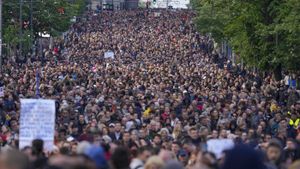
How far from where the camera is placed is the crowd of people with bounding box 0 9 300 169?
1439 centimetres

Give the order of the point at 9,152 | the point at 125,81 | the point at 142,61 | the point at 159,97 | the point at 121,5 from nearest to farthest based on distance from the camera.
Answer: the point at 9,152, the point at 159,97, the point at 125,81, the point at 142,61, the point at 121,5

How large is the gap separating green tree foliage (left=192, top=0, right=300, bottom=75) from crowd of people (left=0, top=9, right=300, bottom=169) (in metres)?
1.23

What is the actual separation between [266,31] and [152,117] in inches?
894

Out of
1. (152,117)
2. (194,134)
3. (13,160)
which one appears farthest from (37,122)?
(152,117)

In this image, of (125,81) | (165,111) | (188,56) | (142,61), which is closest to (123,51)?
(188,56)

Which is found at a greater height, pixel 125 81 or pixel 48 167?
pixel 48 167

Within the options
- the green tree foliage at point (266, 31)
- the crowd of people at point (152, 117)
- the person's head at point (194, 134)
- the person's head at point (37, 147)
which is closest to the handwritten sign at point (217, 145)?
the crowd of people at point (152, 117)

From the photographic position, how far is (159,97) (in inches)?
1404

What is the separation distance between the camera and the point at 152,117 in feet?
93.2

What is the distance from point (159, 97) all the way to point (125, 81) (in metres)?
9.70

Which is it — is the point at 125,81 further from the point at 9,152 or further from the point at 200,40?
the point at 200,40

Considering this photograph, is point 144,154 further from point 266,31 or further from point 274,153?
point 266,31

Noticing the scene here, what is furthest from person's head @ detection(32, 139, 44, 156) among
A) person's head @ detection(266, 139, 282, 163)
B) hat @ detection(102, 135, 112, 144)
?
hat @ detection(102, 135, 112, 144)

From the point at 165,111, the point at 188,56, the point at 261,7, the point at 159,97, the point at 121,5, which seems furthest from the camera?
the point at 121,5
